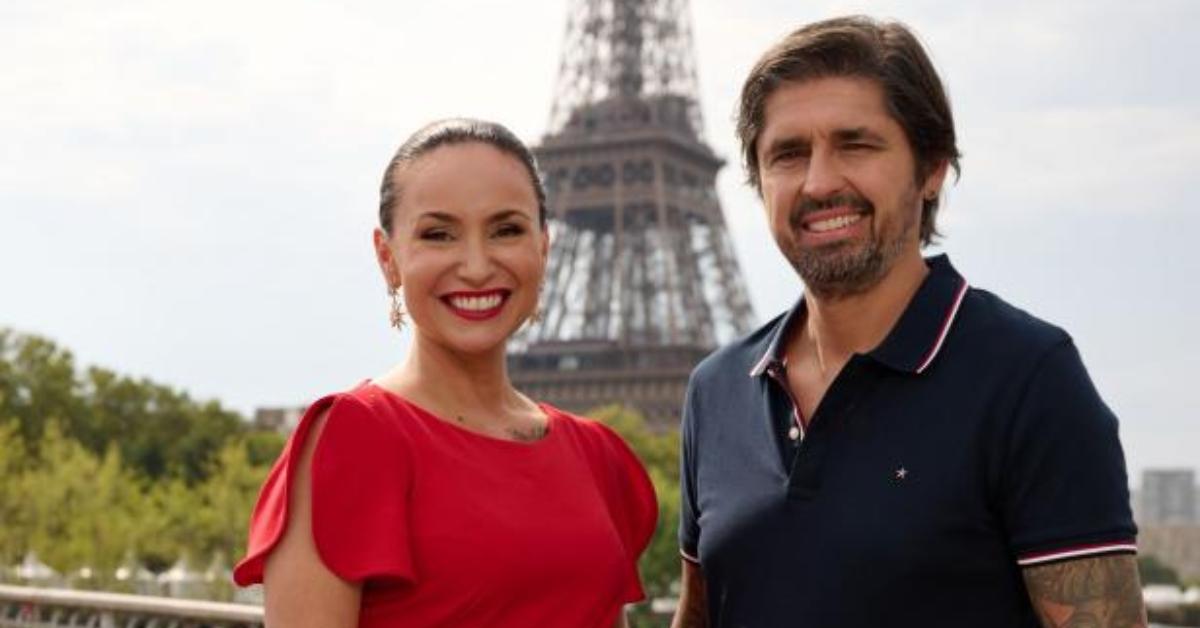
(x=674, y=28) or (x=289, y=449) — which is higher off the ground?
(x=674, y=28)

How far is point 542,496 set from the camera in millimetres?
3547

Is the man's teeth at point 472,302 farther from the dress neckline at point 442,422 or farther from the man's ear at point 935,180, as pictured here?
the man's ear at point 935,180

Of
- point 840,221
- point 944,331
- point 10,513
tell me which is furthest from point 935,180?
point 10,513

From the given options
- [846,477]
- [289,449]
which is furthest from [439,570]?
[846,477]

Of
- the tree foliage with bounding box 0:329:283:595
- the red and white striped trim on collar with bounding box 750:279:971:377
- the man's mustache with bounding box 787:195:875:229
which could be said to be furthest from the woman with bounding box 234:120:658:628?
the tree foliage with bounding box 0:329:283:595

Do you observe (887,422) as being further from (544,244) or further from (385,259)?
(385,259)

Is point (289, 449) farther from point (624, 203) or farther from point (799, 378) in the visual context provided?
point (624, 203)

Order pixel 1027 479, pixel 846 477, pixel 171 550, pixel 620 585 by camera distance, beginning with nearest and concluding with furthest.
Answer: pixel 1027 479
pixel 846 477
pixel 620 585
pixel 171 550

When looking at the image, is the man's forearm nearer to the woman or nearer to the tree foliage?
the woman

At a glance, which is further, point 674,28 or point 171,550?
point 674,28

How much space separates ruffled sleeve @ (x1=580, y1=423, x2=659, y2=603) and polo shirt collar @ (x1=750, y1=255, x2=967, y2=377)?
0.79 meters

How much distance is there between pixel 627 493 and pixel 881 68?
1203mm

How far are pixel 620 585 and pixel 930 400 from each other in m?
0.81

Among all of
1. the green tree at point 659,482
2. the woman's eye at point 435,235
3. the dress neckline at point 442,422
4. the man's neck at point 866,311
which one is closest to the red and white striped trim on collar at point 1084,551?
the man's neck at point 866,311
